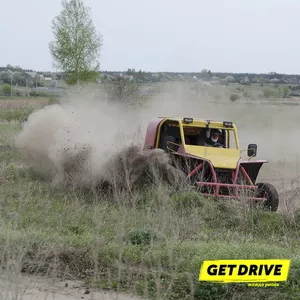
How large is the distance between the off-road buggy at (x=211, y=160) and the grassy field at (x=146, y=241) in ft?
3.35

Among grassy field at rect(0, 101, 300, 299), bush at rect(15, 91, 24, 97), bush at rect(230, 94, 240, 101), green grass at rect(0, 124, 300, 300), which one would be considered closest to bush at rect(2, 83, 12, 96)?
bush at rect(15, 91, 24, 97)

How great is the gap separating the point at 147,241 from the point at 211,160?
18.9 feet

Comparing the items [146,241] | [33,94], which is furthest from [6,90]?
[146,241]

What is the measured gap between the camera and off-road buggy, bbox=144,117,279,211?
43.4 ft

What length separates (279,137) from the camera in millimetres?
31250

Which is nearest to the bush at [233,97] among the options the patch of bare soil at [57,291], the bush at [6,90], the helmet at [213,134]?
the helmet at [213,134]

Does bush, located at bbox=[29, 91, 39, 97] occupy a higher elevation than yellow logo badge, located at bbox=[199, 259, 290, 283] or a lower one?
lower

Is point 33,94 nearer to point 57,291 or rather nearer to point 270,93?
point 270,93

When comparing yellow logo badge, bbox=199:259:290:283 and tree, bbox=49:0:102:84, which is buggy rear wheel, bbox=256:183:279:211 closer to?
yellow logo badge, bbox=199:259:290:283

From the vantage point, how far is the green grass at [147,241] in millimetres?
6625

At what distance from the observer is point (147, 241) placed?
829 cm

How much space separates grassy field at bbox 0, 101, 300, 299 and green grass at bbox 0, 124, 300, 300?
0.01 metres

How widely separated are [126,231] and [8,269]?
394 centimetres

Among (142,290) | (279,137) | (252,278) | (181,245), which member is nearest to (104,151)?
(181,245)
